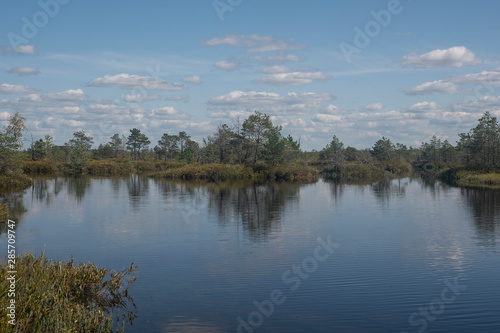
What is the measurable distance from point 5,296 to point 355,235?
1802 centimetres

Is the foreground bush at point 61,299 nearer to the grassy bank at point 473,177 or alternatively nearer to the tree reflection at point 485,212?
the tree reflection at point 485,212

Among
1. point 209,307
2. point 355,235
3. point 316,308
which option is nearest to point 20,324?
point 209,307

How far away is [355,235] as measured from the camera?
23859 millimetres

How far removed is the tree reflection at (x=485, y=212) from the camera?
2353 cm

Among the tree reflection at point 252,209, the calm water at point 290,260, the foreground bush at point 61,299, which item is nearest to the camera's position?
the foreground bush at point 61,299

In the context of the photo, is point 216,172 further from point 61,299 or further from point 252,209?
point 61,299

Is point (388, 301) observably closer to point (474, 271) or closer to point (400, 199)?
point (474, 271)

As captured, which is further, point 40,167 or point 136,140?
point 136,140

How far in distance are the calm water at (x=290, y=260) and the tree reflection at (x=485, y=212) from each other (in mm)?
112

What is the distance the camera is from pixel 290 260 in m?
18.2

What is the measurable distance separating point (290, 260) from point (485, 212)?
20611mm

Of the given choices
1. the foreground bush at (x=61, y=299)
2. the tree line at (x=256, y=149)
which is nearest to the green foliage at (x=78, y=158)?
the tree line at (x=256, y=149)

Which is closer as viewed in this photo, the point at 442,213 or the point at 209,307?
the point at 209,307

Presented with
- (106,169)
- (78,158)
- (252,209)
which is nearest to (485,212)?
(252,209)
